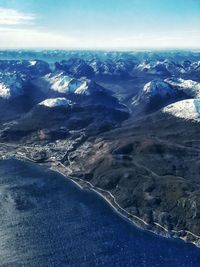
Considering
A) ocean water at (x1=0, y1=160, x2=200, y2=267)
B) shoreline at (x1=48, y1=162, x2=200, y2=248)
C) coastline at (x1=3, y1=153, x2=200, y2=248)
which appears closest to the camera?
ocean water at (x1=0, y1=160, x2=200, y2=267)

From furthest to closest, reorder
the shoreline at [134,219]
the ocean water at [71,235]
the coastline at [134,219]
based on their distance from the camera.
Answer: the shoreline at [134,219] < the coastline at [134,219] < the ocean water at [71,235]

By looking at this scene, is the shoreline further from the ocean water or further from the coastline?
the ocean water

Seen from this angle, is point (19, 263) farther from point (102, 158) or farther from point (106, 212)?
point (102, 158)

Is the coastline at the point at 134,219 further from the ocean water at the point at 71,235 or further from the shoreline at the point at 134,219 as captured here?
the ocean water at the point at 71,235

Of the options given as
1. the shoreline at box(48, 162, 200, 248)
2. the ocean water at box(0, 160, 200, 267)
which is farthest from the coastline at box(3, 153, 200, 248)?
the ocean water at box(0, 160, 200, 267)

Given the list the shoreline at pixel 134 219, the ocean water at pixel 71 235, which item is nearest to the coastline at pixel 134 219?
the shoreline at pixel 134 219

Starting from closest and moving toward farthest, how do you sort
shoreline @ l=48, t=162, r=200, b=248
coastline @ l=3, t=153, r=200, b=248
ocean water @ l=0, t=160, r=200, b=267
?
ocean water @ l=0, t=160, r=200, b=267 < coastline @ l=3, t=153, r=200, b=248 < shoreline @ l=48, t=162, r=200, b=248

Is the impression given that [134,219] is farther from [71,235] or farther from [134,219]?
[71,235]

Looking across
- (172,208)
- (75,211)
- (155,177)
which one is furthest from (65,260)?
(155,177)
